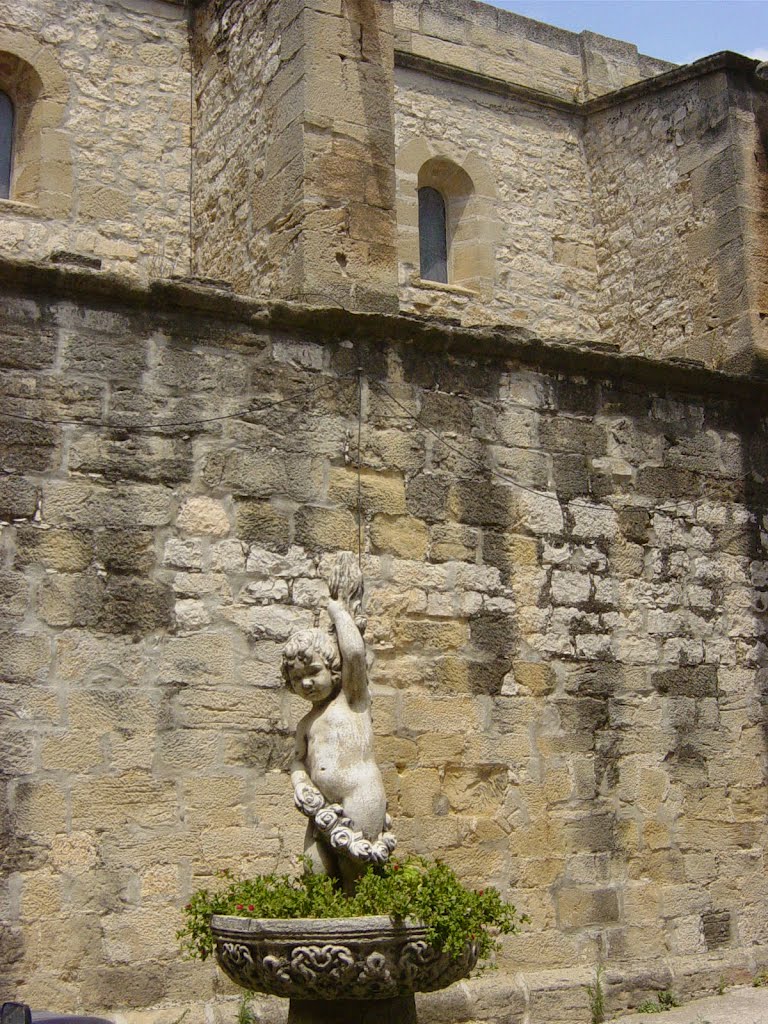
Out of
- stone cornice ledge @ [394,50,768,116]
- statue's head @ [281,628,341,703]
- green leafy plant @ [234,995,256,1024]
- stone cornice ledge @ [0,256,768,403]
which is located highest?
stone cornice ledge @ [394,50,768,116]

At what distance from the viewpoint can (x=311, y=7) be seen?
854 centimetres

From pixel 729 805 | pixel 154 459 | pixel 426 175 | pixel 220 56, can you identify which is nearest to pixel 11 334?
→ pixel 154 459

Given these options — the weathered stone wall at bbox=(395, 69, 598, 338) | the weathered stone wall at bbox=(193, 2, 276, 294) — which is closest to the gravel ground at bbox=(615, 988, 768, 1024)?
the weathered stone wall at bbox=(193, 2, 276, 294)

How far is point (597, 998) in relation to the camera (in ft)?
23.8

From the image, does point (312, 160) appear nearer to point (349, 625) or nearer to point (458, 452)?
point (458, 452)

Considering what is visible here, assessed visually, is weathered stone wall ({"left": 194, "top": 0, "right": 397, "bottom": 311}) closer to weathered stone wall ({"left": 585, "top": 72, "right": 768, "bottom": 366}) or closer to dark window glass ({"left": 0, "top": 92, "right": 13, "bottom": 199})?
dark window glass ({"left": 0, "top": 92, "right": 13, "bottom": 199})

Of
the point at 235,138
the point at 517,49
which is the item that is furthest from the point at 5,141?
the point at 517,49

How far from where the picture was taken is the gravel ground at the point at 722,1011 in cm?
694

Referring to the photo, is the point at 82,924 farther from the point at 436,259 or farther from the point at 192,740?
the point at 436,259

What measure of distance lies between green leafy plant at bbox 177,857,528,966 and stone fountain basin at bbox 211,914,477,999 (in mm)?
69

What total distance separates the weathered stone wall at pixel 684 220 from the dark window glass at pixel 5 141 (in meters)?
5.02

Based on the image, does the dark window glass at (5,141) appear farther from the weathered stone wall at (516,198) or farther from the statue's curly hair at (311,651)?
the statue's curly hair at (311,651)

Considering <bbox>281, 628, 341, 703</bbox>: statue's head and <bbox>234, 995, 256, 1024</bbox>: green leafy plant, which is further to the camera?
<bbox>234, 995, 256, 1024</bbox>: green leafy plant

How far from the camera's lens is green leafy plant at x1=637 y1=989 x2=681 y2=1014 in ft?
24.2
